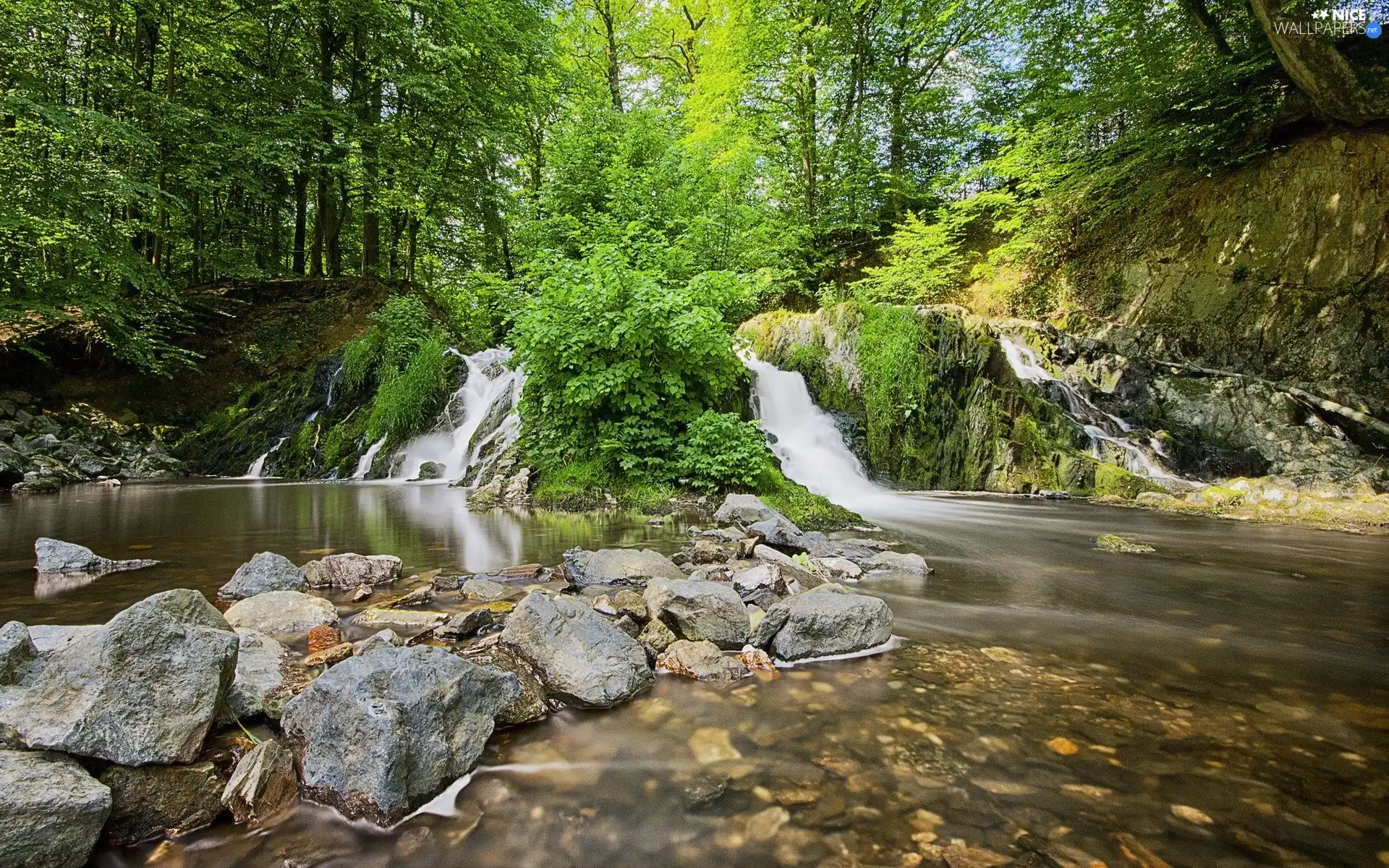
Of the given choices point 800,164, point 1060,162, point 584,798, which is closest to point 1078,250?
point 1060,162

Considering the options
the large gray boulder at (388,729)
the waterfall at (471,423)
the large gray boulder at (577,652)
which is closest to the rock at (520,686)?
the large gray boulder at (577,652)

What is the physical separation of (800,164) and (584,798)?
20.7m

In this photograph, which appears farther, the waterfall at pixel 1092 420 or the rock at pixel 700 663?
the waterfall at pixel 1092 420

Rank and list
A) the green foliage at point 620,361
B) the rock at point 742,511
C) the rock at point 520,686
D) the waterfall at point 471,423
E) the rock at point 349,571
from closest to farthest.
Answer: the rock at point 520,686 → the rock at point 349,571 → the rock at point 742,511 → the green foliage at point 620,361 → the waterfall at point 471,423

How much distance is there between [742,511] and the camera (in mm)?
6551

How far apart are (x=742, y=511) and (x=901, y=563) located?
1.92m

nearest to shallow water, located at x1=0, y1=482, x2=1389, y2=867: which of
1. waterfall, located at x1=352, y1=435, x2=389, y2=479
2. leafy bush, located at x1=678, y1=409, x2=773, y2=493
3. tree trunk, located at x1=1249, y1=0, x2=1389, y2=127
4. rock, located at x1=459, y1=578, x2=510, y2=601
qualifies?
rock, located at x1=459, y1=578, x2=510, y2=601

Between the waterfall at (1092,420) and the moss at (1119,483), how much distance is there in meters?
0.59

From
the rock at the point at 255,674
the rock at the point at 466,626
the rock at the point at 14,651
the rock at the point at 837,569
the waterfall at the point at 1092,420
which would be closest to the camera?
the rock at the point at 14,651

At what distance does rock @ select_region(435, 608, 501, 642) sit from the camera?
320 centimetres

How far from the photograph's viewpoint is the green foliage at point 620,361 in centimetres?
761

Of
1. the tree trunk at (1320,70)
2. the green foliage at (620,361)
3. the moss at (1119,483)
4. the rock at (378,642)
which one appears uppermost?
the tree trunk at (1320,70)

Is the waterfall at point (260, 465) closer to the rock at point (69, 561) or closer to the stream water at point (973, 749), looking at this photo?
the rock at point (69, 561)

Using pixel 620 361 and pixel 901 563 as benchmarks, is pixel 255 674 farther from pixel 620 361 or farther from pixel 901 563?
pixel 620 361
